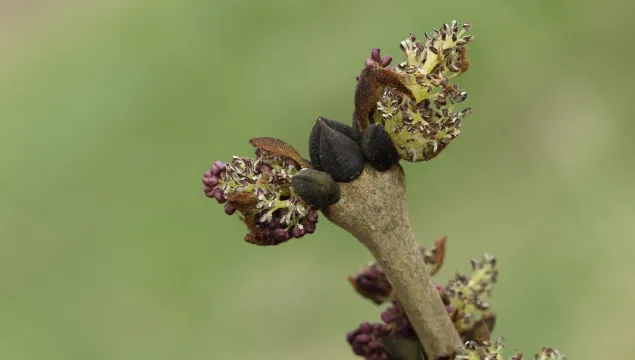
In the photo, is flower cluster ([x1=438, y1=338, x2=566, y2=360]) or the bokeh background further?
the bokeh background

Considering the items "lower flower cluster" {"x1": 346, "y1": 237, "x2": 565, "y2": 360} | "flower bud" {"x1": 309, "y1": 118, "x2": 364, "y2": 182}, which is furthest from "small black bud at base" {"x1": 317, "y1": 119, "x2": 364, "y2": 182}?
"lower flower cluster" {"x1": 346, "y1": 237, "x2": 565, "y2": 360}

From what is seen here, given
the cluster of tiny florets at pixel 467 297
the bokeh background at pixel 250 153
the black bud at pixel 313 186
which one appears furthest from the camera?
the bokeh background at pixel 250 153

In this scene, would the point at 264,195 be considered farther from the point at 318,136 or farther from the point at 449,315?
the point at 449,315

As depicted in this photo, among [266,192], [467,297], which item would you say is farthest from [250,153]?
[266,192]

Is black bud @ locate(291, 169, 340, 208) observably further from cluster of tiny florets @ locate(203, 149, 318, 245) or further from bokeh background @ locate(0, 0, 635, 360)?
bokeh background @ locate(0, 0, 635, 360)

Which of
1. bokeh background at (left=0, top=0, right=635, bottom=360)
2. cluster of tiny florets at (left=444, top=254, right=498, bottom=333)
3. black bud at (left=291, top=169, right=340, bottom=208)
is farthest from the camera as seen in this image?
bokeh background at (left=0, top=0, right=635, bottom=360)

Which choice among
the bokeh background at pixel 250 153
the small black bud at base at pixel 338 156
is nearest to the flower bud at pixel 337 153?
the small black bud at base at pixel 338 156

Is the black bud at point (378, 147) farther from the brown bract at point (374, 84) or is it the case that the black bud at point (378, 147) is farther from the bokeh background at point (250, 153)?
the bokeh background at point (250, 153)
